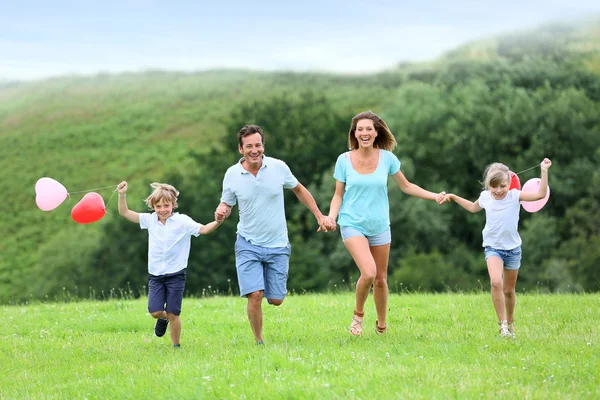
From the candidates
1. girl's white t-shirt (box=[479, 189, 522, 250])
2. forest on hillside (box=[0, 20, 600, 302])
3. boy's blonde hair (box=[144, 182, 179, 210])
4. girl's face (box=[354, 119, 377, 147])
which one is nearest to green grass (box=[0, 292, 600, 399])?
girl's white t-shirt (box=[479, 189, 522, 250])

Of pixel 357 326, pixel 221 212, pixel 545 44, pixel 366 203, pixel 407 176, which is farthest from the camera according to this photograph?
pixel 545 44

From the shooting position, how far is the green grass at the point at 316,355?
6.89 m

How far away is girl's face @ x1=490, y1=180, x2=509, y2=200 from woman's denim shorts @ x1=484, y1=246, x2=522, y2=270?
0.64 meters

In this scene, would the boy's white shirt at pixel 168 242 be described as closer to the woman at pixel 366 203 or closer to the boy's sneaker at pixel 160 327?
the boy's sneaker at pixel 160 327

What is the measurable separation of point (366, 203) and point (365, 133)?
0.89m

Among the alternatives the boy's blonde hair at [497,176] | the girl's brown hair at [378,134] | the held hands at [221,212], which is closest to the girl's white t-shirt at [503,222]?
the boy's blonde hair at [497,176]

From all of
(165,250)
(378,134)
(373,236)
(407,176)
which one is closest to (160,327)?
(165,250)

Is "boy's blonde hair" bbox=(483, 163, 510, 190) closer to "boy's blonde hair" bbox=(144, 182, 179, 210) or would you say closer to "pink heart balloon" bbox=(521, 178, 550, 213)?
"pink heart balloon" bbox=(521, 178, 550, 213)

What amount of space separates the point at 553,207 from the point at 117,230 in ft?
88.4

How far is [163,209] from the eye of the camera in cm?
938

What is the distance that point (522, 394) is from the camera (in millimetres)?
6500

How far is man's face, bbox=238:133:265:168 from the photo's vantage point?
9086 mm

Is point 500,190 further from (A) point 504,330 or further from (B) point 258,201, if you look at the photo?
(B) point 258,201

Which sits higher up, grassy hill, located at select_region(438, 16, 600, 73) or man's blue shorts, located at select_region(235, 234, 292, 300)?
grassy hill, located at select_region(438, 16, 600, 73)
